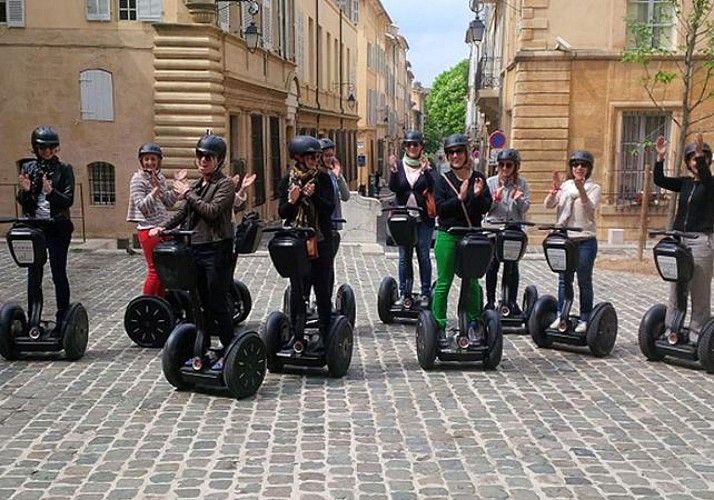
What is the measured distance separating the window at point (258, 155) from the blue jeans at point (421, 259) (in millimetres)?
14056

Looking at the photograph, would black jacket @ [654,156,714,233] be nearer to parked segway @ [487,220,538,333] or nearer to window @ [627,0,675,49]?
parked segway @ [487,220,538,333]

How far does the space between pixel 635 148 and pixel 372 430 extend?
15.9 metres

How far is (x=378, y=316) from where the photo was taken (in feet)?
32.2

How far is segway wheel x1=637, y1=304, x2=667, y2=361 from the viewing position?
302 inches

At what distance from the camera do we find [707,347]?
7.18 metres

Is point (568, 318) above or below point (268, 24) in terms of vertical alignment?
below

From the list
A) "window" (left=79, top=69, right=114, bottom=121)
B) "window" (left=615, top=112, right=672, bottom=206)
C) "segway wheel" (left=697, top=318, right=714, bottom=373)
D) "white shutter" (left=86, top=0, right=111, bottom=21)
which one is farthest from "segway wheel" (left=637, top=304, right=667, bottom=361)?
"white shutter" (left=86, top=0, right=111, bottom=21)

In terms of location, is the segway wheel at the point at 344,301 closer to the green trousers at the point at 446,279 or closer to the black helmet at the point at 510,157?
the green trousers at the point at 446,279

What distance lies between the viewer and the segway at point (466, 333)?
7.02 metres

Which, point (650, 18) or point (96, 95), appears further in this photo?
point (650, 18)

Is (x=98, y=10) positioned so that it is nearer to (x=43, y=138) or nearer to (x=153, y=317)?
(x=43, y=138)

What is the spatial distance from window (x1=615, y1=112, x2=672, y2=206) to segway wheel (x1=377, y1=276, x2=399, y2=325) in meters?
12.2

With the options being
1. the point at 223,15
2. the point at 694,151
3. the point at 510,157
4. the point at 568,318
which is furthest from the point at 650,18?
the point at 568,318

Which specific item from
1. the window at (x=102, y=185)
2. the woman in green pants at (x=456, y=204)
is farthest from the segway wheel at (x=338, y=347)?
the window at (x=102, y=185)
